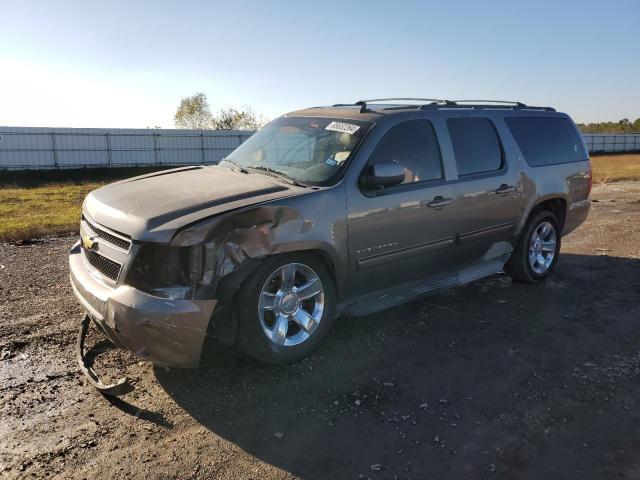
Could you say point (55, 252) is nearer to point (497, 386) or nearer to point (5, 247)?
point (5, 247)

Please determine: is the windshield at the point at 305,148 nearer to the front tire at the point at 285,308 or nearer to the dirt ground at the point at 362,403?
the front tire at the point at 285,308

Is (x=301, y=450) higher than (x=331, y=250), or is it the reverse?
→ (x=331, y=250)

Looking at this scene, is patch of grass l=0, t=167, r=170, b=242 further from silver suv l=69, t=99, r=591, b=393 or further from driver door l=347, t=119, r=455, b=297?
driver door l=347, t=119, r=455, b=297

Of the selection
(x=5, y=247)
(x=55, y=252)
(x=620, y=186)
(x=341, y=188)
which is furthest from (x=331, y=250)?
(x=620, y=186)

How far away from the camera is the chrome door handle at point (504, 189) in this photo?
5318 millimetres

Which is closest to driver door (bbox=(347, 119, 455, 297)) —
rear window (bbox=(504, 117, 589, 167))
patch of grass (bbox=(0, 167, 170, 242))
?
rear window (bbox=(504, 117, 589, 167))

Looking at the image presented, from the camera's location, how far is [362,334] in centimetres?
452

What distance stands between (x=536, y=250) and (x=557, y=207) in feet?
2.08

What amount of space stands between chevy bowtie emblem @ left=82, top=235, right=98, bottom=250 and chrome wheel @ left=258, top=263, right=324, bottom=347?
1.25 meters

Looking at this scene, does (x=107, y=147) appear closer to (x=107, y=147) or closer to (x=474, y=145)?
(x=107, y=147)

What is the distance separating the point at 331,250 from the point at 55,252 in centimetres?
506

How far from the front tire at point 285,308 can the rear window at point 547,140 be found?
309 cm

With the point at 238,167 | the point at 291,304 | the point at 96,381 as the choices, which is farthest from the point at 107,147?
the point at 291,304

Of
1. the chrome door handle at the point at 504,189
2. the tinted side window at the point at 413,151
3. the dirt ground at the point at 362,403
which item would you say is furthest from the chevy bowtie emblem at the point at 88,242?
the chrome door handle at the point at 504,189
